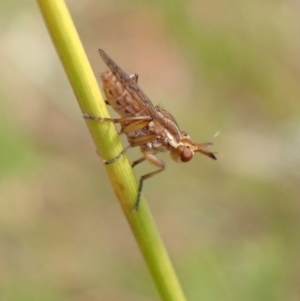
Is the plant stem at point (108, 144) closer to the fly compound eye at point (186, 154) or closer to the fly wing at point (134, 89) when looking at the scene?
the fly wing at point (134, 89)

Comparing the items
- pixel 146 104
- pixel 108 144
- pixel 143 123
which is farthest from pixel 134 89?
pixel 108 144

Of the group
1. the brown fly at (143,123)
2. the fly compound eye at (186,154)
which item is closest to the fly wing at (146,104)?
the brown fly at (143,123)

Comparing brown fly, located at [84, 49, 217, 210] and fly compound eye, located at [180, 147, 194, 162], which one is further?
fly compound eye, located at [180, 147, 194, 162]

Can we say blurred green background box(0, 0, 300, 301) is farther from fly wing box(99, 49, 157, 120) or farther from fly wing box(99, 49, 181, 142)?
fly wing box(99, 49, 157, 120)

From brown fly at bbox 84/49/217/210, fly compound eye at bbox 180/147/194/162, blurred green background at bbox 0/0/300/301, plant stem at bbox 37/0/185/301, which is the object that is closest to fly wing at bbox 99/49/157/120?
brown fly at bbox 84/49/217/210

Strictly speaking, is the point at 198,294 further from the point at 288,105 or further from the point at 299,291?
the point at 288,105

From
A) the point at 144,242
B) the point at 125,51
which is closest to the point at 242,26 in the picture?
the point at 125,51
